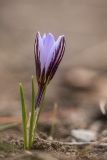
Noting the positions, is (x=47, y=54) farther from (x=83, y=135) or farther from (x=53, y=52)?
(x=83, y=135)

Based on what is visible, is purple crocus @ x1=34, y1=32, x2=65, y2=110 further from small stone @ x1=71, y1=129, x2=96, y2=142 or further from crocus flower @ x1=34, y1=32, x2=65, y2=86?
small stone @ x1=71, y1=129, x2=96, y2=142

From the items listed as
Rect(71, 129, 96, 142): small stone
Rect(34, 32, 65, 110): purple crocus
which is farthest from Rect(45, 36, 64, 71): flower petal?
Rect(71, 129, 96, 142): small stone

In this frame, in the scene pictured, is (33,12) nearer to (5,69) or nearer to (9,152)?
(5,69)

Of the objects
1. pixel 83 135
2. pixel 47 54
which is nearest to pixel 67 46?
pixel 83 135

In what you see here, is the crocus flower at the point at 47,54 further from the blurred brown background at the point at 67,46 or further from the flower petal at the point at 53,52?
the blurred brown background at the point at 67,46

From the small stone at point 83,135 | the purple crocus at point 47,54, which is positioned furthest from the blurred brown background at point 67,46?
the purple crocus at point 47,54

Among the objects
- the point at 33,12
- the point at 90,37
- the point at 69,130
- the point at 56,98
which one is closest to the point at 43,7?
the point at 33,12
